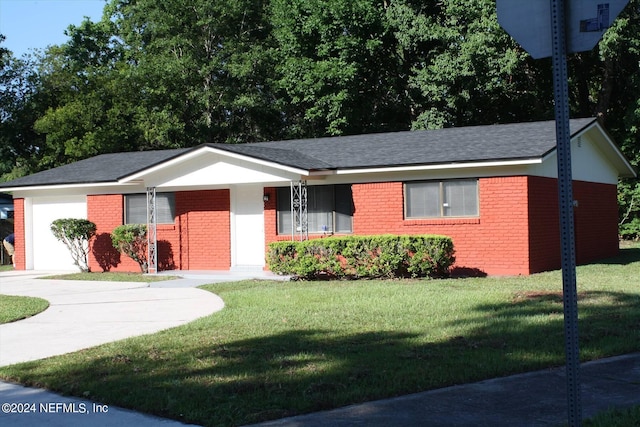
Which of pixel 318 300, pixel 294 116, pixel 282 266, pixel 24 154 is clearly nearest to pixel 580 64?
pixel 294 116

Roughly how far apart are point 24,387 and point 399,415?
3.85 meters

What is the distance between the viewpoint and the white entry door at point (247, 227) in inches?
826

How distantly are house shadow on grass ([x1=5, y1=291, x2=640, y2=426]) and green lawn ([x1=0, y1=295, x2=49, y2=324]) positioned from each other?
3.60m

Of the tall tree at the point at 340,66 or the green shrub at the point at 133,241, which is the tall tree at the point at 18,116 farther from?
the green shrub at the point at 133,241

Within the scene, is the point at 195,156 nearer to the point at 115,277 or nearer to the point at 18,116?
the point at 115,277

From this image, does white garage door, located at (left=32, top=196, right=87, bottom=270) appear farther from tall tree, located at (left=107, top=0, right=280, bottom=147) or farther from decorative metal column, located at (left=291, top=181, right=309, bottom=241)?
tall tree, located at (left=107, top=0, right=280, bottom=147)

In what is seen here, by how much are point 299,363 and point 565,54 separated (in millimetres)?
4645

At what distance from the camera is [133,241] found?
21.4 m

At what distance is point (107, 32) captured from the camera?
44969 millimetres

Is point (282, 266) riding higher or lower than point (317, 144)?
lower

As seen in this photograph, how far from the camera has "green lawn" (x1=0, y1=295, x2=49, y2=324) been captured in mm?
12195

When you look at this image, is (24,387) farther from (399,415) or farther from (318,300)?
(318,300)

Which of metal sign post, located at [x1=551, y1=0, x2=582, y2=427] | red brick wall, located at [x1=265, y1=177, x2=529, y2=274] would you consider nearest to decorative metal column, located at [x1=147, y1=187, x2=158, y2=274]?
red brick wall, located at [x1=265, y1=177, x2=529, y2=274]

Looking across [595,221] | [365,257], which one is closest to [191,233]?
[365,257]
